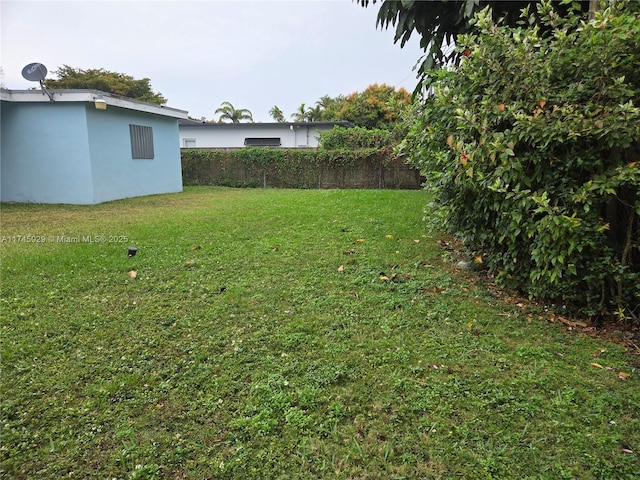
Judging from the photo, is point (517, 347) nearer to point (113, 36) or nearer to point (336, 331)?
point (336, 331)

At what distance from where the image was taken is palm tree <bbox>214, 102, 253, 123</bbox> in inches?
1144

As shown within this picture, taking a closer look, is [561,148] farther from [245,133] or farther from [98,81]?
[98,81]

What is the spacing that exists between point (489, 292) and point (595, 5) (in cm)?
236

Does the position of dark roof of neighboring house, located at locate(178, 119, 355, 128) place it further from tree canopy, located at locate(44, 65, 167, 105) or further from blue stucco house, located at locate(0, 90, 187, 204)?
blue stucco house, located at locate(0, 90, 187, 204)

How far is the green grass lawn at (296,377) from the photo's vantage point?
1.53 m

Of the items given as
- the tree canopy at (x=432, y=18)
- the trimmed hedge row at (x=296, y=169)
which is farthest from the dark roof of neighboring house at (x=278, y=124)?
the tree canopy at (x=432, y=18)

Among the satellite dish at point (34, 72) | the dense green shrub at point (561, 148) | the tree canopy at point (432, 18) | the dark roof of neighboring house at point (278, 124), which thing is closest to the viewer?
the dense green shrub at point (561, 148)

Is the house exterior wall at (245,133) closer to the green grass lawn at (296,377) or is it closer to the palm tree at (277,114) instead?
the palm tree at (277,114)

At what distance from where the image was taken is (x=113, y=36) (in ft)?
33.2

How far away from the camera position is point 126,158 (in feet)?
34.1

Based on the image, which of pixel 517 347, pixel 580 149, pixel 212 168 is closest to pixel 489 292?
pixel 517 347

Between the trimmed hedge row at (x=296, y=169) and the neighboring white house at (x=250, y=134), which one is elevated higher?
the neighboring white house at (x=250, y=134)

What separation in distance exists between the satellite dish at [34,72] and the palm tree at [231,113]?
21807 mm

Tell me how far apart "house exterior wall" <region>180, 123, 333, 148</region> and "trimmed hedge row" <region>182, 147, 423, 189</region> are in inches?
230
